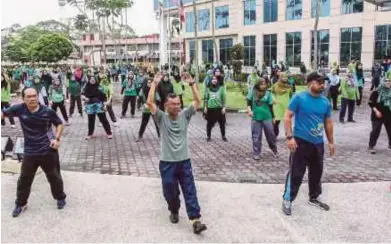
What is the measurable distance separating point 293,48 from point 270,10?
176 inches

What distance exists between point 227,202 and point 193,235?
1.18 metres

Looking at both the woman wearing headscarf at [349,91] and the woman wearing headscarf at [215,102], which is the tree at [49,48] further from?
the woman wearing headscarf at [215,102]

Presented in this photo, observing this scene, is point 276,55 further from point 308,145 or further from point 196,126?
point 308,145

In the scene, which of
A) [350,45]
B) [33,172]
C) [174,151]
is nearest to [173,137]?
[174,151]

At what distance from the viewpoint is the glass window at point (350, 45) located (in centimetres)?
3431

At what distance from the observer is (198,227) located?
4766mm

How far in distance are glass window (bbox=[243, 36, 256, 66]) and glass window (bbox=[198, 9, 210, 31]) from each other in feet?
19.9

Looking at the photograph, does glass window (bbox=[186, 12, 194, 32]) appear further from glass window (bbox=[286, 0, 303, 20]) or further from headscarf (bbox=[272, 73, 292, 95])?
headscarf (bbox=[272, 73, 292, 95])

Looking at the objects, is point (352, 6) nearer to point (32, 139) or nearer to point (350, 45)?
point (350, 45)

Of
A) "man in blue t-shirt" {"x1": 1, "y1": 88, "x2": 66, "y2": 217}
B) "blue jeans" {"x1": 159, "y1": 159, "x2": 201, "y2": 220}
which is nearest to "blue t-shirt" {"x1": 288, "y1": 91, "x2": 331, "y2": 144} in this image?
"blue jeans" {"x1": 159, "y1": 159, "x2": 201, "y2": 220}

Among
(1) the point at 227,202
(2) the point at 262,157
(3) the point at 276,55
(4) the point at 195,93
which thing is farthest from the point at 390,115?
(3) the point at 276,55

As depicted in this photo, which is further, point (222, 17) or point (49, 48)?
point (49, 48)

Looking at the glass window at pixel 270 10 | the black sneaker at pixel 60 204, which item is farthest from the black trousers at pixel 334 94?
→ the glass window at pixel 270 10

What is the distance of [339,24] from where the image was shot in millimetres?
35375
